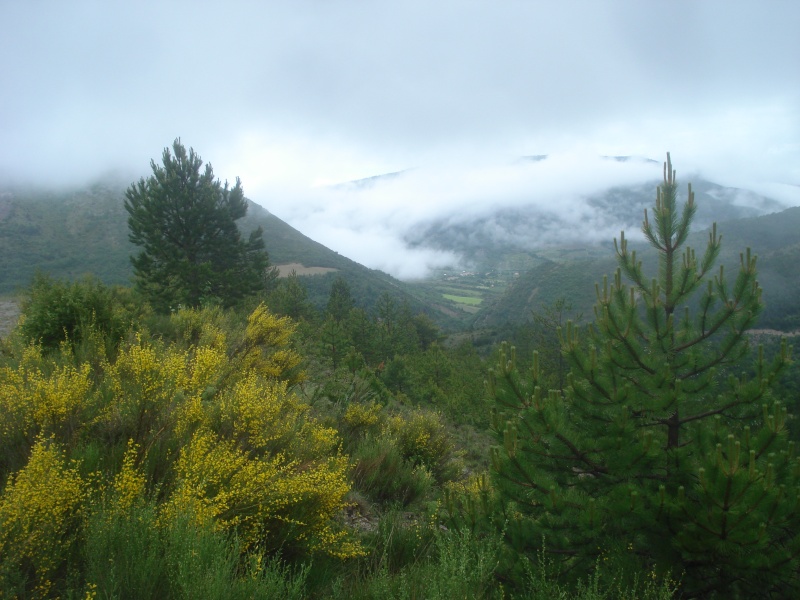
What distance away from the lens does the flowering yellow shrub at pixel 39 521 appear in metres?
2.21

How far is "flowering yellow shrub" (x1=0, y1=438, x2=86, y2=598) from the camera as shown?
7.25ft

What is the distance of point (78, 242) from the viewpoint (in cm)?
6850

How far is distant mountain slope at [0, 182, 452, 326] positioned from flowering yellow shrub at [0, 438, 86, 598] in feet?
167

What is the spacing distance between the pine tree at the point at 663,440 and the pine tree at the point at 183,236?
629 inches

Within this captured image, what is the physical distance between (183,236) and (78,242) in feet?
213

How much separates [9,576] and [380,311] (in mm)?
50688

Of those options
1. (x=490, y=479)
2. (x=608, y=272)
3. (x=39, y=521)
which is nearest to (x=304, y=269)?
(x=608, y=272)

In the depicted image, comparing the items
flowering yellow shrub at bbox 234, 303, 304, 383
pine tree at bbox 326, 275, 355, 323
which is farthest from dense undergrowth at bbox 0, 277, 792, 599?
pine tree at bbox 326, 275, 355, 323

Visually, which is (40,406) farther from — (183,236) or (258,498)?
(183,236)

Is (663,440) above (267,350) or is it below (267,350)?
above

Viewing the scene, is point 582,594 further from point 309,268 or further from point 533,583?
point 309,268

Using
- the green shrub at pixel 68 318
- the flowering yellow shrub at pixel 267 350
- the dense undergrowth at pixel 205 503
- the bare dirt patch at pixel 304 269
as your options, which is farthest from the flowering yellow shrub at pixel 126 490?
the bare dirt patch at pixel 304 269

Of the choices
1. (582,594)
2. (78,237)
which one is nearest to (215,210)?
(582,594)

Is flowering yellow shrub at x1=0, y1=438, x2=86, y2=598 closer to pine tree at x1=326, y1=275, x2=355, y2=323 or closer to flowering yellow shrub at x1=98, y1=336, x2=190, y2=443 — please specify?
flowering yellow shrub at x1=98, y1=336, x2=190, y2=443
